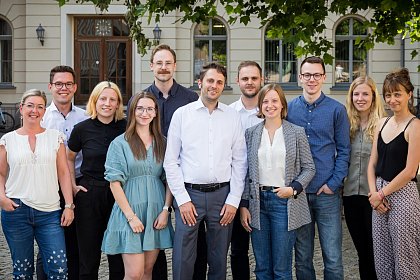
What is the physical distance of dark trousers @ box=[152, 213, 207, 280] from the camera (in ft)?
18.4

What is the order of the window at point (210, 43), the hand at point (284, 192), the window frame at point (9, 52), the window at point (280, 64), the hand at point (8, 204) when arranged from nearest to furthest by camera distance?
the hand at point (8, 204) < the hand at point (284, 192) < the window at point (210, 43) < the window at point (280, 64) < the window frame at point (9, 52)

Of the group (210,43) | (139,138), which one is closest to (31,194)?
(139,138)

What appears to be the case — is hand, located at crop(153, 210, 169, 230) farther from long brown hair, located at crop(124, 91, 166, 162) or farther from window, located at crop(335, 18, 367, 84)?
window, located at crop(335, 18, 367, 84)

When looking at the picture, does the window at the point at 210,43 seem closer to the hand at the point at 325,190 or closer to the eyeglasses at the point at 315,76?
the eyeglasses at the point at 315,76

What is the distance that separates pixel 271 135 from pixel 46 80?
696 inches

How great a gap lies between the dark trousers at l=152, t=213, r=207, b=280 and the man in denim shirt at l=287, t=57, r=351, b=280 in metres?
0.83

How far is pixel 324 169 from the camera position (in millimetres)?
5402

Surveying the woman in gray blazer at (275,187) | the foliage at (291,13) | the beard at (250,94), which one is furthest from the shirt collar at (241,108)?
the foliage at (291,13)

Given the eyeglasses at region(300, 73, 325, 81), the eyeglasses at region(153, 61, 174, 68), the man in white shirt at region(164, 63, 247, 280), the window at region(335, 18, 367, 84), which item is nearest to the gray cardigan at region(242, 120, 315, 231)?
the man in white shirt at region(164, 63, 247, 280)

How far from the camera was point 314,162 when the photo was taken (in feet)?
17.8

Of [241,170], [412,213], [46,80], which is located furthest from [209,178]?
[46,80]

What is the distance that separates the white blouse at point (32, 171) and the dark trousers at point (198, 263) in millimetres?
1055

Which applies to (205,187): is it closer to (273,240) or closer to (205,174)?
(205,174)

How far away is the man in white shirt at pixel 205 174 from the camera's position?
5129 mm
